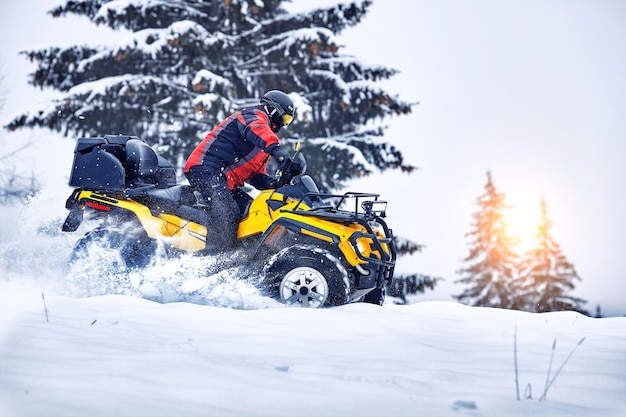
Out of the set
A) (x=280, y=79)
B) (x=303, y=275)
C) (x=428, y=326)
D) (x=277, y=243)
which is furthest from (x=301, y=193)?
(x=280, y=79)

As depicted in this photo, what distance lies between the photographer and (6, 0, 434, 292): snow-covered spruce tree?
635 inches

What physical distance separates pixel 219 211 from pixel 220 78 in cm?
986

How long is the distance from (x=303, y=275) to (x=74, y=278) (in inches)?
96.4

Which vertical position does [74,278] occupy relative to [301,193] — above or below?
below

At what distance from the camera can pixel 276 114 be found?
6715 millimetres

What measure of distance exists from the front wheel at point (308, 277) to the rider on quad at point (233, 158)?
729 mm

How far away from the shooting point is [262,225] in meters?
6.27

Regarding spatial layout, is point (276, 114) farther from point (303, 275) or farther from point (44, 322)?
point (44, 322)

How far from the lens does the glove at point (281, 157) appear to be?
6.18 metres

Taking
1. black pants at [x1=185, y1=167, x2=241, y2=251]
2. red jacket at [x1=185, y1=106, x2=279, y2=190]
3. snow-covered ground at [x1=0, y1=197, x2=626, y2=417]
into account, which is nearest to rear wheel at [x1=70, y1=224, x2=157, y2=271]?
black pants at [x1=185, y1=167, x2=241, y2=251]

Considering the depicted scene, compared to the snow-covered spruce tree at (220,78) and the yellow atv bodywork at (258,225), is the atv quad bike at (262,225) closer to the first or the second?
the yellow atv bodywork at (258,225)

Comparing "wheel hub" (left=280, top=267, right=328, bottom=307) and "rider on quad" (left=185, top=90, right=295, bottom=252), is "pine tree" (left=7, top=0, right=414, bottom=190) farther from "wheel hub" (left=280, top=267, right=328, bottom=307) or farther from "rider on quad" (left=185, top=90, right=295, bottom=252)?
"wheel hub" (left=280, top=267, right=328, bottom=307)

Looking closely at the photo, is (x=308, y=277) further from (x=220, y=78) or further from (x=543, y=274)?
(x=543, y=274)

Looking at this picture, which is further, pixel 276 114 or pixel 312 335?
pixel 276 114
